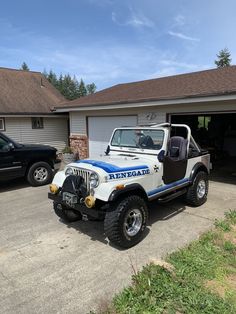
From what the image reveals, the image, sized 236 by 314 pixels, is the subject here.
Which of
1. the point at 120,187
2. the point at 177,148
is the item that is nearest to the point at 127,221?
the point at 120,187

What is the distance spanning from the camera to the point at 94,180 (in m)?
4.08

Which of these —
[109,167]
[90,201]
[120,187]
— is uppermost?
[109,167]

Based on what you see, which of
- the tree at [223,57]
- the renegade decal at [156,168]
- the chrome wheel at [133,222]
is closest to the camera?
the chrome wheel at [133,222]

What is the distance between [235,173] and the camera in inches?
381

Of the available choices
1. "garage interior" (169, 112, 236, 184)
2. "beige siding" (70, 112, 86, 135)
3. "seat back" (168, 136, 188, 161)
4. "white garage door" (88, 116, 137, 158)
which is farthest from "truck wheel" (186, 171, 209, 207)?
"beige siding" (70, 112, 86, 135)

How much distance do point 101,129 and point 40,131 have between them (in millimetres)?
4053

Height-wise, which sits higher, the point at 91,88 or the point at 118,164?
the point at 91,88

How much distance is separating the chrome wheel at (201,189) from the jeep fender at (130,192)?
2023 millimetres

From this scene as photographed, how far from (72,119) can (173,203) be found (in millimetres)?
8294

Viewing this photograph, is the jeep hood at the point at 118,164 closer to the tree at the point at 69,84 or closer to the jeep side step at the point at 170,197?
the jeep side step at the point at 170,197

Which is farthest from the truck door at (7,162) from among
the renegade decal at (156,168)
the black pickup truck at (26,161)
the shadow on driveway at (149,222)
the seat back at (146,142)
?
the renegade decal at (156,168)

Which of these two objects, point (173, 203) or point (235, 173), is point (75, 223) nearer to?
point (173, 203)

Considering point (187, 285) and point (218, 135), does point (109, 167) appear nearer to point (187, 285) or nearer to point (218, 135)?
point (187, 285)

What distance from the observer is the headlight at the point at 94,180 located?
159 inches
